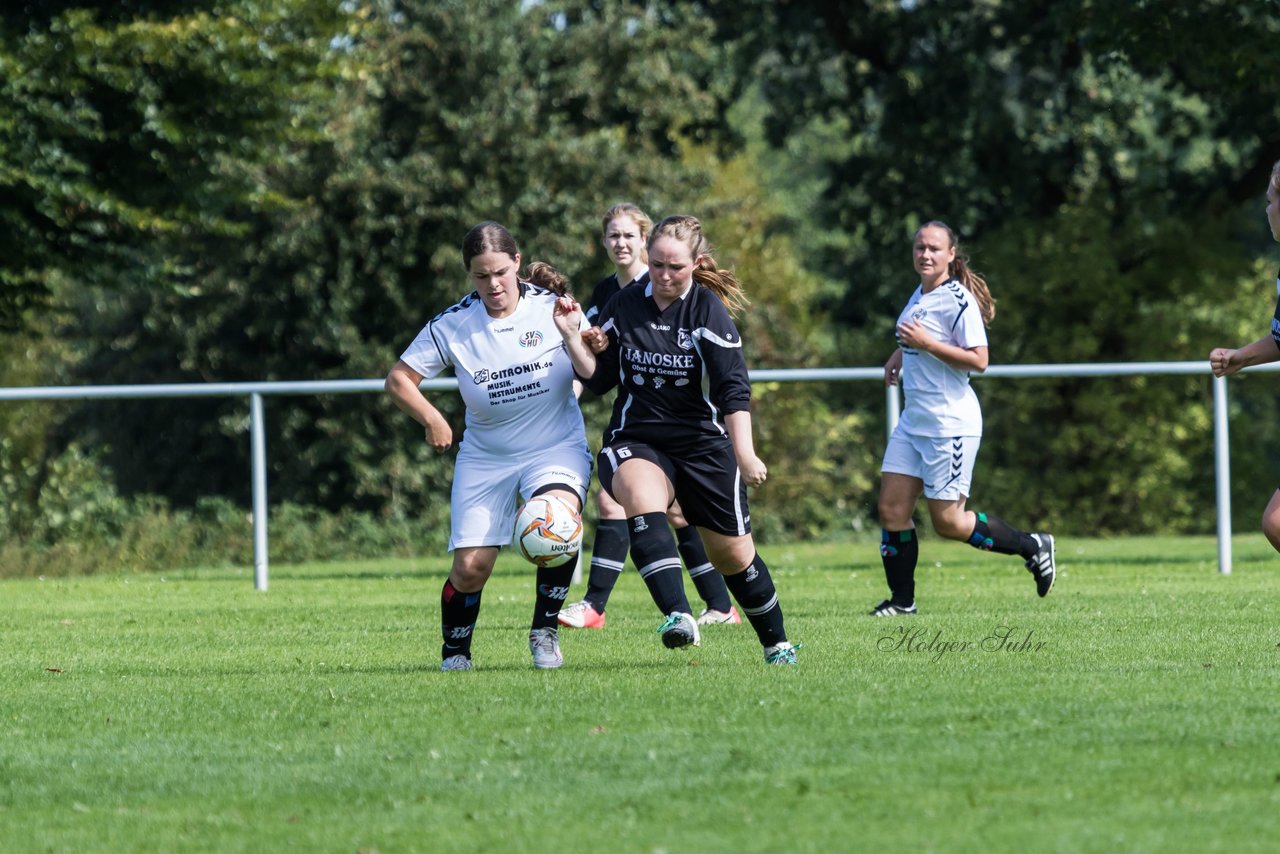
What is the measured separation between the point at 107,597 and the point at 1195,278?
1727cm

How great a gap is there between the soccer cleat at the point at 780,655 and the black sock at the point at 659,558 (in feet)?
1.33

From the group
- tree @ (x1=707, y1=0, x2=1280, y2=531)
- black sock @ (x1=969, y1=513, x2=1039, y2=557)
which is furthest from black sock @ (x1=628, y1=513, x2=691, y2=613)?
tree @ (x1=707, y1=0, x2=1280, y2=531)

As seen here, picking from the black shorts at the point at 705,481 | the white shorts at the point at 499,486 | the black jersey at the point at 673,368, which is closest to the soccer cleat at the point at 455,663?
the white shorts at the point at 499,486

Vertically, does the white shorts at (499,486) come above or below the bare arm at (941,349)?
below

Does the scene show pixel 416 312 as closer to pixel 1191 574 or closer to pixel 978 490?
pixel 978 490

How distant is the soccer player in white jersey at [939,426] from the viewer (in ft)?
31.1

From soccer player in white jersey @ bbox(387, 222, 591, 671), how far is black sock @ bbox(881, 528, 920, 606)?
2687 millimetres

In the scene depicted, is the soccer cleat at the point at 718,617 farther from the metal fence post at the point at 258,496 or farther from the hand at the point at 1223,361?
the metal fence post at the point at 258,496

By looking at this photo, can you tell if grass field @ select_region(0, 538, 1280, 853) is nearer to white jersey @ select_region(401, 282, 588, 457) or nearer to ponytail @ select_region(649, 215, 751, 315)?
white jersey @ select_region(401, 282, 588, 457)

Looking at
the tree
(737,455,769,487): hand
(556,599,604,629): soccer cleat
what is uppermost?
the tree

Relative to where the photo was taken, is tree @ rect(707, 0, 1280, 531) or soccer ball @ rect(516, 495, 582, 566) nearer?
soccer ball @ rect(516, 495, 582, 566)

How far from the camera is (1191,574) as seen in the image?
12.2 m

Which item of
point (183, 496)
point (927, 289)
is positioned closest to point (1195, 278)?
point (183, 496)

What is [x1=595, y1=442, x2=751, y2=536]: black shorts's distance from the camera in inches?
287
